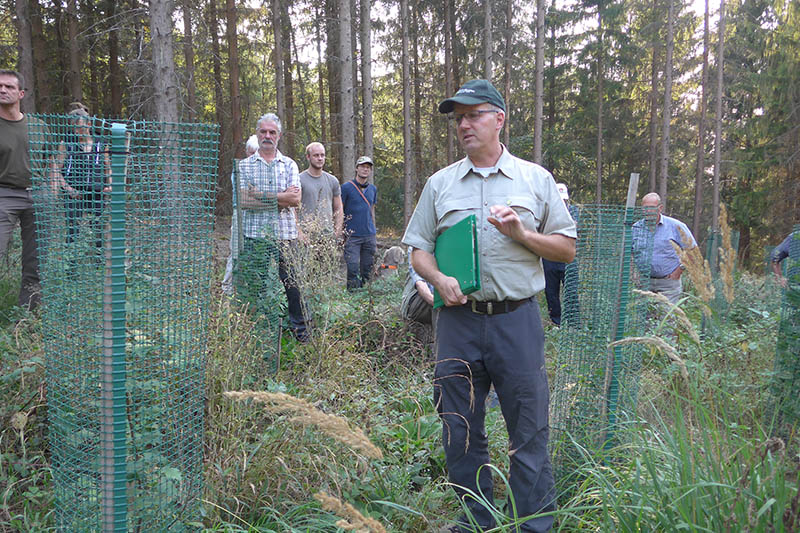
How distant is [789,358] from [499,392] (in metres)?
1.76

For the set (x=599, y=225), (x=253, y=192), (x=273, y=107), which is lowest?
(x=599, y=225)

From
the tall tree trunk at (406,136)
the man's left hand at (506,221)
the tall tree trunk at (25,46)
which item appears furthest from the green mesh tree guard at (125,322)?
the tall tree trunk at (406,136)

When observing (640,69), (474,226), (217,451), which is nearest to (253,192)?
(217,451)

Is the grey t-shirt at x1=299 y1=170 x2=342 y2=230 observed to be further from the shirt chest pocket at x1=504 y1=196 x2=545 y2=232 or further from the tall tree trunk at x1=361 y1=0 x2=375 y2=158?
the tall tree trunk at x1=361 y1=0 x2=375 y2=158

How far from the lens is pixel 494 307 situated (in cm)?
271

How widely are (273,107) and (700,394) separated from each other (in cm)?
2678

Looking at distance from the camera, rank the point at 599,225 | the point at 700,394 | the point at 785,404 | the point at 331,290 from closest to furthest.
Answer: the point at 700,394 → the point at 785,404 → the point at 599,225 → the point at 331,290

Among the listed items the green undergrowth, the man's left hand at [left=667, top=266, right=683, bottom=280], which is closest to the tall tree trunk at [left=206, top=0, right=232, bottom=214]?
the man's left hand at [left=667, top=266, right=683, bottom=280]

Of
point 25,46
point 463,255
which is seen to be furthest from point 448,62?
point 463,255

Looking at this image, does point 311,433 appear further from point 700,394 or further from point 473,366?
point 700,394

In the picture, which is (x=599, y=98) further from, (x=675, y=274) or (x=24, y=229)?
(x=24, y=229)

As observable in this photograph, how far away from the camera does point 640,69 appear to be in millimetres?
26062

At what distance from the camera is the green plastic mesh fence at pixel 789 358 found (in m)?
3.01

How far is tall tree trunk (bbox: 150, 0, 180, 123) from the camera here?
7.82 metres
